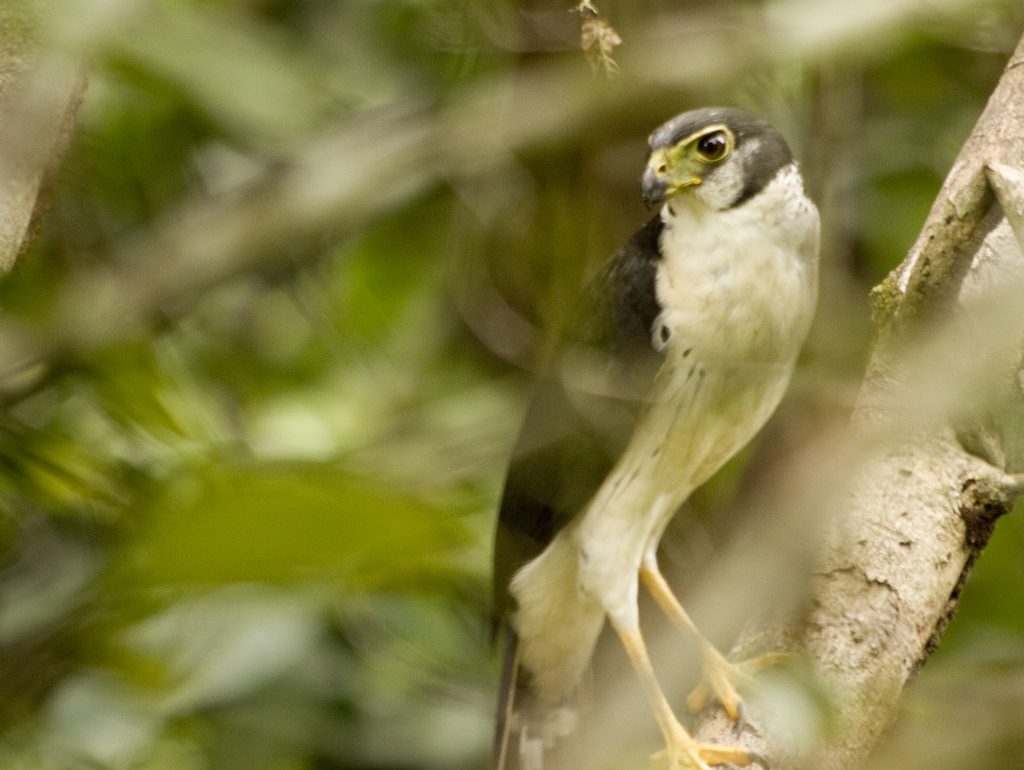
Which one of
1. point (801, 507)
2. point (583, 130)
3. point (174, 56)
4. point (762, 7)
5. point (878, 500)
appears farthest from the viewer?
point (762, 7)

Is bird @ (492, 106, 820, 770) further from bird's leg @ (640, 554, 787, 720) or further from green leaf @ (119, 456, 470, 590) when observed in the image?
green leaf @ (119, 456, 470, 590)

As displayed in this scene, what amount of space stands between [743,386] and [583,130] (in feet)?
2.15

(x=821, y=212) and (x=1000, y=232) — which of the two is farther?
(x=821, y=212)

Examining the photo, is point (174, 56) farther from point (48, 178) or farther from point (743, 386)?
point (743, 386)

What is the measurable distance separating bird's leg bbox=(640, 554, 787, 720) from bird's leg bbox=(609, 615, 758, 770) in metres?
0.07

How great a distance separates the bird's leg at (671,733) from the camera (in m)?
2.39

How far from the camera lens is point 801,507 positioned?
118 cm

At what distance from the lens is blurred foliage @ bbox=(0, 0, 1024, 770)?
1.81 metres

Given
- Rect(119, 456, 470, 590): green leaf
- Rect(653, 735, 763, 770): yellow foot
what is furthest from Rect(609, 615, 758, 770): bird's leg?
Rect(119, 456, 470, 590): green leaf

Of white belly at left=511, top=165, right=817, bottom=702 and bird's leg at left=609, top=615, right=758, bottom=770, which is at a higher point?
white belly at left=511, top=165, right=817, bottom=702

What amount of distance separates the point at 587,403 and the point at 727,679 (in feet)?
1.89

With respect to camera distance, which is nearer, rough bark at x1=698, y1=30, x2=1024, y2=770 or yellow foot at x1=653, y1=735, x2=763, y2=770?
rough bark at x1=698, y1=30, x2=1024, y2=770

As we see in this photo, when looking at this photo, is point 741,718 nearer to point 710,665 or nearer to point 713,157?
point 710,665

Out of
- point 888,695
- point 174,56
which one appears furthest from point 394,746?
point 174,56
